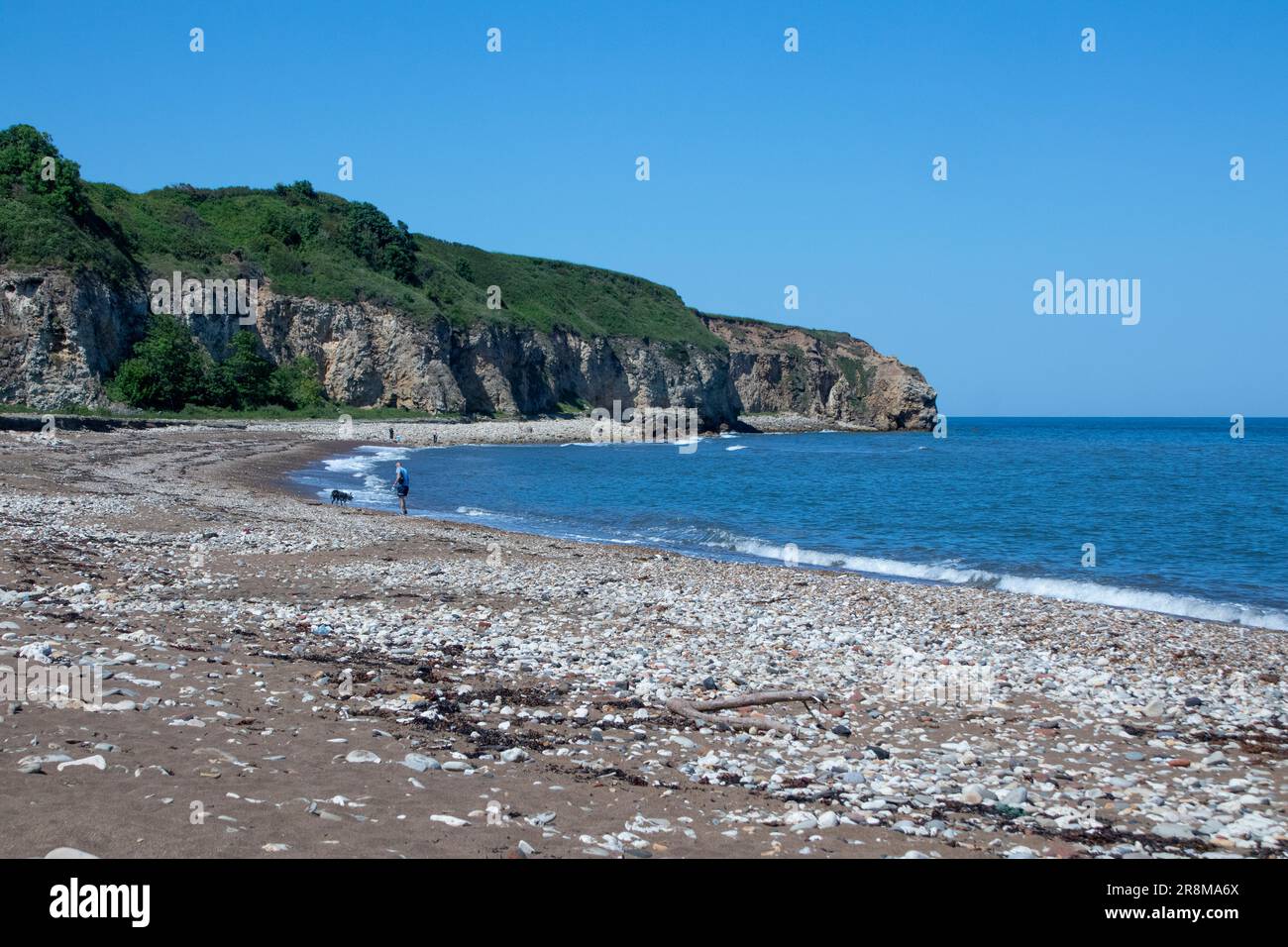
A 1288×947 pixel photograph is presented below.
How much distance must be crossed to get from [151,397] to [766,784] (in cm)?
6202

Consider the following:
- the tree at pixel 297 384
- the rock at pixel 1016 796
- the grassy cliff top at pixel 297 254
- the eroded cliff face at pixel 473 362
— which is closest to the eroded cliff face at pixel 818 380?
the eroded cliff face at pixel 473 362

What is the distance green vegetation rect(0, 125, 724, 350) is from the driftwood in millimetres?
57963

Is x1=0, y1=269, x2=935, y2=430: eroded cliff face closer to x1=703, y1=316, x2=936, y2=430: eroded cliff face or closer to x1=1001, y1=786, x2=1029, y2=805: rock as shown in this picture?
x1=703, y1=316, x2=936, y2=430: eroded cliff face

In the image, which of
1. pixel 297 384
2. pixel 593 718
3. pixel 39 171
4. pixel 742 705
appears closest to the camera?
pixel 593 718

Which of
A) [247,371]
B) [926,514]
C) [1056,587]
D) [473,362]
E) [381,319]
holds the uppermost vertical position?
[381,319]

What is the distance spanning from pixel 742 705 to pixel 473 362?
85175 mm

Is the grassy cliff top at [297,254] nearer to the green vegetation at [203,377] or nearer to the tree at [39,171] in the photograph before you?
the tree at [39,171]

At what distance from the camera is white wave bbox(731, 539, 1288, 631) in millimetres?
16750

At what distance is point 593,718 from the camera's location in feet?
26.6

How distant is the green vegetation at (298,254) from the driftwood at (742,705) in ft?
190

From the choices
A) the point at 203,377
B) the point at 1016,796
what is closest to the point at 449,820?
the point at 1016,796

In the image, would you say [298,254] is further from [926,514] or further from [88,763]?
[88,763]

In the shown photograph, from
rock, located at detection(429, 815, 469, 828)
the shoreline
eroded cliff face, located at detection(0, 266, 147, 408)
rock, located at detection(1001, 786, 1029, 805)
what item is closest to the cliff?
eroded cliff face, located at detection(0, 266, 147, 408)
